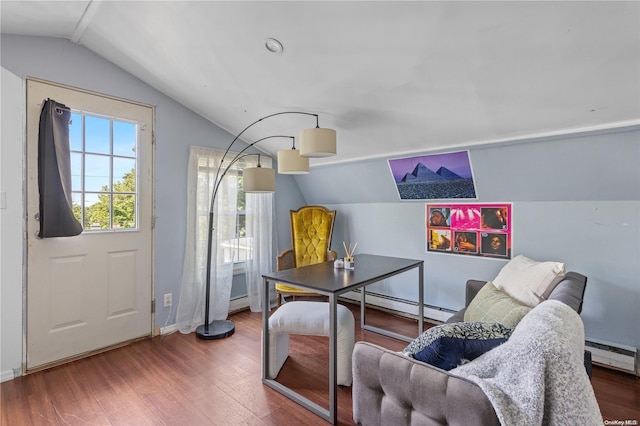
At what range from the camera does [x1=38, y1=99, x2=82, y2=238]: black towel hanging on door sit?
93.4 inches

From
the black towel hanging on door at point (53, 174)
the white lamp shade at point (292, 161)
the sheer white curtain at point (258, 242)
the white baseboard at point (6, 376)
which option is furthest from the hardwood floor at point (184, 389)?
the white lamp shade at point (292, 161)

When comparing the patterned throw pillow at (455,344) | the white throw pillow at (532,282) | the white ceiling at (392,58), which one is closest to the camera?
the patterned throw pillow at (455,344)

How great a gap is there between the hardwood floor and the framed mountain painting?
1.49m

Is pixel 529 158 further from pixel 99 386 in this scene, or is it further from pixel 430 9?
pixel 99 386

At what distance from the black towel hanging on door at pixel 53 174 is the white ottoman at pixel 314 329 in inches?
69.1

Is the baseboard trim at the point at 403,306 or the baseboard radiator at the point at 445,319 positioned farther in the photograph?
the baseboard trim at the point at 403,306

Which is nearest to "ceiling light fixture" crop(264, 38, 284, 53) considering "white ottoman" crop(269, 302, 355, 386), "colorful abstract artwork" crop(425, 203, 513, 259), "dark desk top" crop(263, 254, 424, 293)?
"dark desk top" crop(263, 254, 424, 293)

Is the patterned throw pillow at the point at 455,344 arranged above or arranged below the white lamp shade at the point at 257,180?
below

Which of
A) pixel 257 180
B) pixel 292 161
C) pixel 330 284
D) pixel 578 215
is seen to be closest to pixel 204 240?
pixel 257 180

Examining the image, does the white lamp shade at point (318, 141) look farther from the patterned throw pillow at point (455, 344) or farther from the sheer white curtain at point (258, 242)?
the sheer white curtain at point (258, 242)

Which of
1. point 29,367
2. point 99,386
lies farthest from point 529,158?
point 29,367

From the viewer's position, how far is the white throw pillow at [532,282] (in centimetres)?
198

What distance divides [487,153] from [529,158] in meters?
0.30

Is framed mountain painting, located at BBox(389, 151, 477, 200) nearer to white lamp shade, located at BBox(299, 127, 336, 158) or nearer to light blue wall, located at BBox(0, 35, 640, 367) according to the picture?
light blue wall, located at BBox(0, 35, 640, 367)
